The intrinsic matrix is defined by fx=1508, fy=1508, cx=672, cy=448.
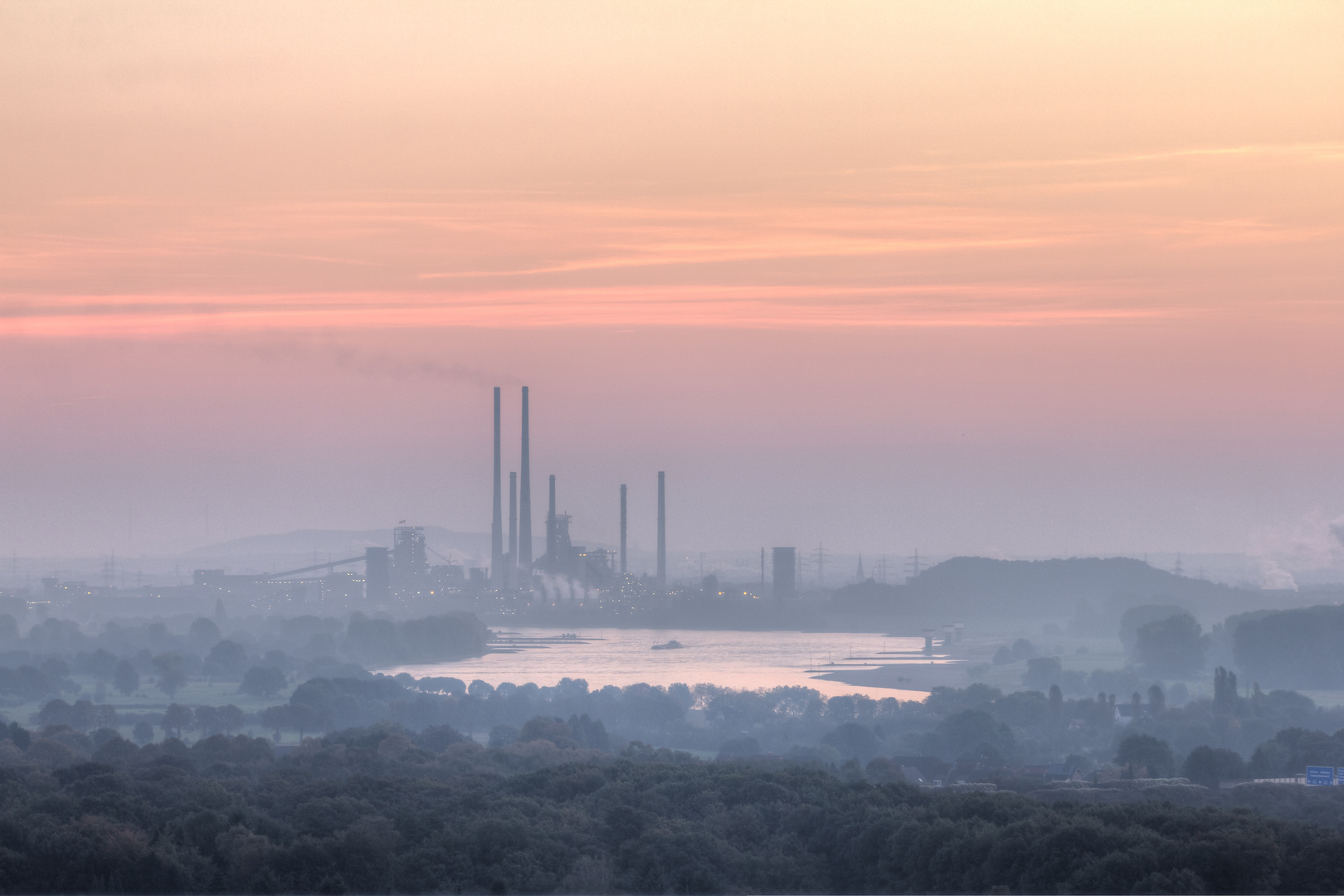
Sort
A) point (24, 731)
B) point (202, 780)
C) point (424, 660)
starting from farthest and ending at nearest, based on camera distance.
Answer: point (424, 660), point (24, 731), point (202, 780)

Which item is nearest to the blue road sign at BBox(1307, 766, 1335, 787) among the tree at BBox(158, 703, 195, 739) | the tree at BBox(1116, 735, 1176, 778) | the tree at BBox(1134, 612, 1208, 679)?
the tree at BBox(1116, 735, 1176, 778)

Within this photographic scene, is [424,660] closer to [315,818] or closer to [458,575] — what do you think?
[458,575]

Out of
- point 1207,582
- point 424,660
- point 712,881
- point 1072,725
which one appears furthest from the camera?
point 1207,582

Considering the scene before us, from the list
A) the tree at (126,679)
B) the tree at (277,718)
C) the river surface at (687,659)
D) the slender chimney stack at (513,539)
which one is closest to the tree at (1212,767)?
the river surface at (687,659)

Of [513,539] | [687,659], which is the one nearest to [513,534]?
[513,539]

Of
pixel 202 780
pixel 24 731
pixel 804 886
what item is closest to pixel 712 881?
pixel 804 886

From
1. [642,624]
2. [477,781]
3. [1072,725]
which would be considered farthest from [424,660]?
[477,781]

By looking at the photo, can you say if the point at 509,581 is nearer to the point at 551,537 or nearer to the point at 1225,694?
the point at 551,537

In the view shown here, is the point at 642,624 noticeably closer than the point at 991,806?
No
